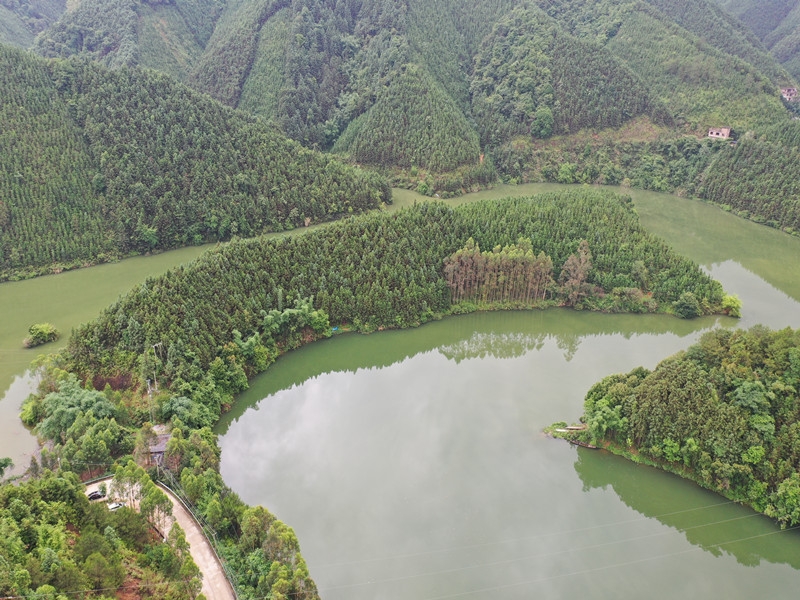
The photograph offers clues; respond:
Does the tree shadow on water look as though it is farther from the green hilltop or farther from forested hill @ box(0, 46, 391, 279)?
the green hilltop

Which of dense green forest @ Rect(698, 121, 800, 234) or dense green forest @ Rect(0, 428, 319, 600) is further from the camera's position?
dense green forest @ Rect(698, 121, 800, 234)

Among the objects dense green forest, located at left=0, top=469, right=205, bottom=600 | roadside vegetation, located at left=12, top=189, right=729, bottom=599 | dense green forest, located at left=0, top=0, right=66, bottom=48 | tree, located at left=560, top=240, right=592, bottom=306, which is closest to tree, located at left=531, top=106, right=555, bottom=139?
roadside vegetation, located at left=12, top=189, right=729, bottom=599

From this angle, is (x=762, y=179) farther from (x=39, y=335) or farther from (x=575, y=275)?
(x=39, y=335)

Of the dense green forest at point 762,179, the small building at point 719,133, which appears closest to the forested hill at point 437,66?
the small building at point 719,133

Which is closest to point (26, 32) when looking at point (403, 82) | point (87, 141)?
point (87, 141)

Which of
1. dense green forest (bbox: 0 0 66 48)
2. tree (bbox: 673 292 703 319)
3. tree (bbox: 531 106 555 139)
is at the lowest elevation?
tree (bbox: 673 292 703 319)

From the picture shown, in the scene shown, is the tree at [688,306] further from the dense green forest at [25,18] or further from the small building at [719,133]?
the dense green forest at [25,18]
